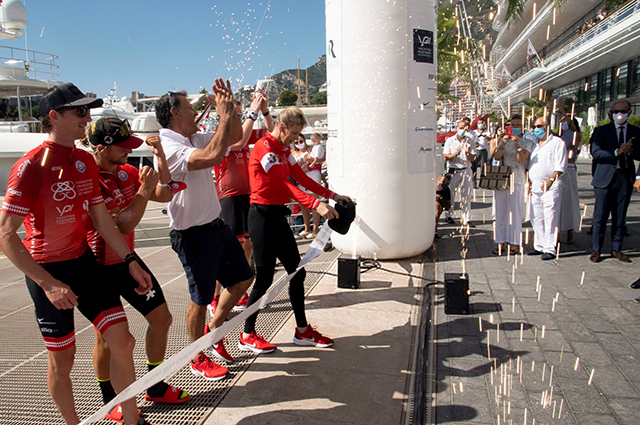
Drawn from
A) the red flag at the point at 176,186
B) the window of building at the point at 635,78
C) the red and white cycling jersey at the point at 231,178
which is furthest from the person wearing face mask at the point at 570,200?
the window of building at the point at 635,78

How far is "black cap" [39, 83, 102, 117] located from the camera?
2453 mm

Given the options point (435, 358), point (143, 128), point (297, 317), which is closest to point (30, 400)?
point (297, 317)

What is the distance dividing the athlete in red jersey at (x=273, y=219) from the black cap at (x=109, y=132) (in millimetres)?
1269

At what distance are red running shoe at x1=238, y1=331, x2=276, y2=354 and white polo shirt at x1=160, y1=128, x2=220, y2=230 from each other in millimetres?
1225

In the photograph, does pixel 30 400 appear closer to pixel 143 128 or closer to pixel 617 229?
pixel 617 229

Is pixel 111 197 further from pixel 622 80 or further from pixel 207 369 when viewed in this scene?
pixel 622 80

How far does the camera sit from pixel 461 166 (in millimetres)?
9500

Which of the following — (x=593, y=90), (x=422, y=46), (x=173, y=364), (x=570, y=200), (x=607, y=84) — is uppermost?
(x=593, y=90)

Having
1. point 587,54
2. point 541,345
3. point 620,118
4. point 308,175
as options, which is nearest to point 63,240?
point 541,345

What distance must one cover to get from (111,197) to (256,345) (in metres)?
1.79

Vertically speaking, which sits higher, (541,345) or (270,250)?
(270,250)

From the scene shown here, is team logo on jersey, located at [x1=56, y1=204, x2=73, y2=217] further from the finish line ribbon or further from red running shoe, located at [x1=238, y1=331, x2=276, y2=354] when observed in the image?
red running shoe, located at [x1=238, y1=331, x2=276, y2=354]

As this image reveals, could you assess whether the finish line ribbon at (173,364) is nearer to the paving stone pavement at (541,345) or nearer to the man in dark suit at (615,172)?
the paving stone pavement at (541,345)

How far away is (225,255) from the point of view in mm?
3463
